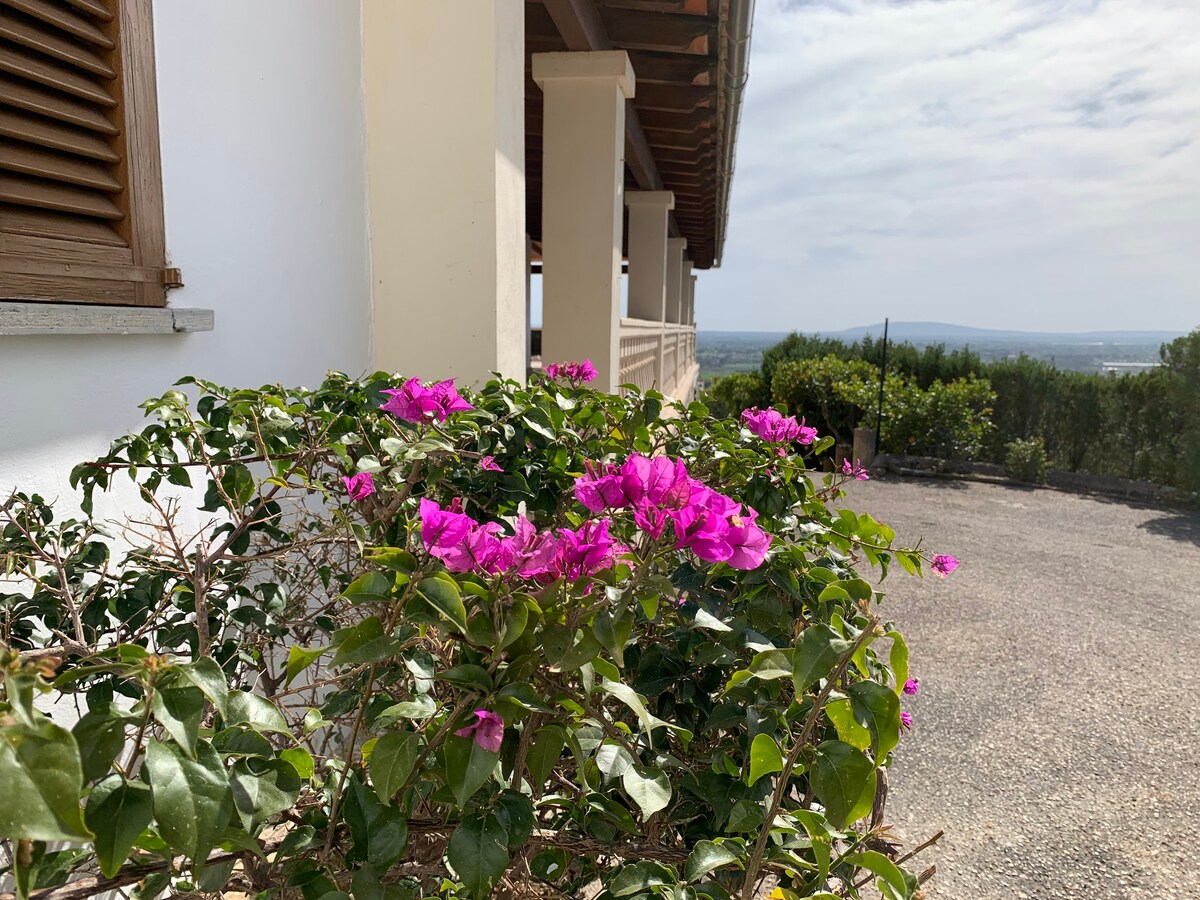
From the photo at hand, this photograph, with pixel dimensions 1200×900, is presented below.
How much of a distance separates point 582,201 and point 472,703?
189 inches

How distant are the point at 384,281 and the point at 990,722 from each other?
3941mm

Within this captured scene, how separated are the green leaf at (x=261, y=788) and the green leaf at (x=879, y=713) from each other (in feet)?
1.95

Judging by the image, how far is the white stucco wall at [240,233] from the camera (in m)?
1.93

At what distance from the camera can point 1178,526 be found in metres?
9.37

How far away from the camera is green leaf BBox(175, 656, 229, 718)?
642 millimetres

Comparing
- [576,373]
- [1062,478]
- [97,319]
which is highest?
[97,319]

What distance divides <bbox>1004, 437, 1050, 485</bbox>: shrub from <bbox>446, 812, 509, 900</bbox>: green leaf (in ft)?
41.5

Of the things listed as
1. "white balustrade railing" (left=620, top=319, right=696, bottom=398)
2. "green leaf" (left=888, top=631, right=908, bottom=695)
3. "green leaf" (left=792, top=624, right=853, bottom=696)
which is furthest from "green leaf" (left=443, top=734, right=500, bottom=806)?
"white balustrade railing" (left=620, top=319, right=696, bottom=398)

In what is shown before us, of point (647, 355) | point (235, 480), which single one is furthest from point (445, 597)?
point (647, 355)

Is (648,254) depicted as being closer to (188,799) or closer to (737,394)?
(737,394)

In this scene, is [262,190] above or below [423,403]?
above

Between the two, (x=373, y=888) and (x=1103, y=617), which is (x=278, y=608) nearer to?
(x=373, y=888)

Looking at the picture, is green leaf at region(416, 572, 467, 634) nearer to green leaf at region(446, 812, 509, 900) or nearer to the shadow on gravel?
green leaf at region(446, 812, 509, 900)

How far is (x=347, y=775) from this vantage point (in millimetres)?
964
